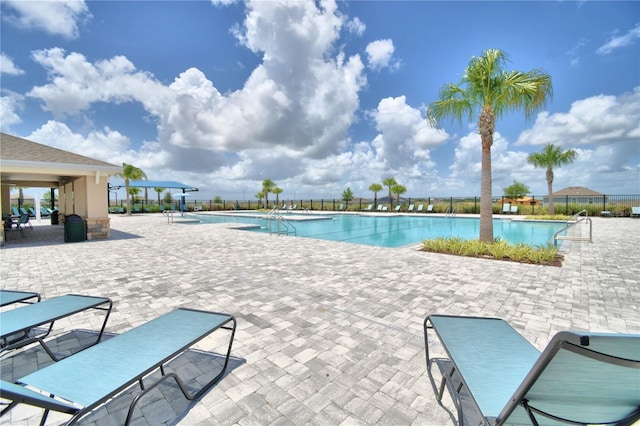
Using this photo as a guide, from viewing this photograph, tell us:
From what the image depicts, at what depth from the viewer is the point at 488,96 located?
315 inches

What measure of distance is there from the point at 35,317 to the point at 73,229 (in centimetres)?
939

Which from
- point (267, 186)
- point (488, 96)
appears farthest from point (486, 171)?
point (267, 186)


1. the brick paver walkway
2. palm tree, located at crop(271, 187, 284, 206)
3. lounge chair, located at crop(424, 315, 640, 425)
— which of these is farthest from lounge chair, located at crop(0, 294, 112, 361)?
palm tree, located at crop(271, 187, 284, 206)

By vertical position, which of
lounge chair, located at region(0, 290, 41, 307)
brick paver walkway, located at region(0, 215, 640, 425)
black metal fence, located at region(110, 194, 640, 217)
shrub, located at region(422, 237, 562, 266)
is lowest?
brick paver walkway, located at region(0, 215, 640, 425)

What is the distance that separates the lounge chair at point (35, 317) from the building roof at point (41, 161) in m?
8.82

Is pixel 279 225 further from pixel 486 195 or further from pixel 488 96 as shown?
pixel 488 96

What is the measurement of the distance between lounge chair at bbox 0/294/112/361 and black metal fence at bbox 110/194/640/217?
82.3 ft

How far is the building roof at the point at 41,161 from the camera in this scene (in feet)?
28.9

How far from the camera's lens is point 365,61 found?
1612 centimetres

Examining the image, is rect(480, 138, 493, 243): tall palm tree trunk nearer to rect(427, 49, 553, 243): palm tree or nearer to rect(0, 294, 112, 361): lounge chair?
rect(427, 49, 553, 243): palm tree

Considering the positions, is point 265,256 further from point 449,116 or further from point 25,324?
point 449,116

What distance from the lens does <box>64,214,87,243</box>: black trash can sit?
378 inches

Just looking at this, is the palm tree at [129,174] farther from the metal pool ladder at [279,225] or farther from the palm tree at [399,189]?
the palm tree at [399,189]

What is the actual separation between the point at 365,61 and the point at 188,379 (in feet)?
57.4
